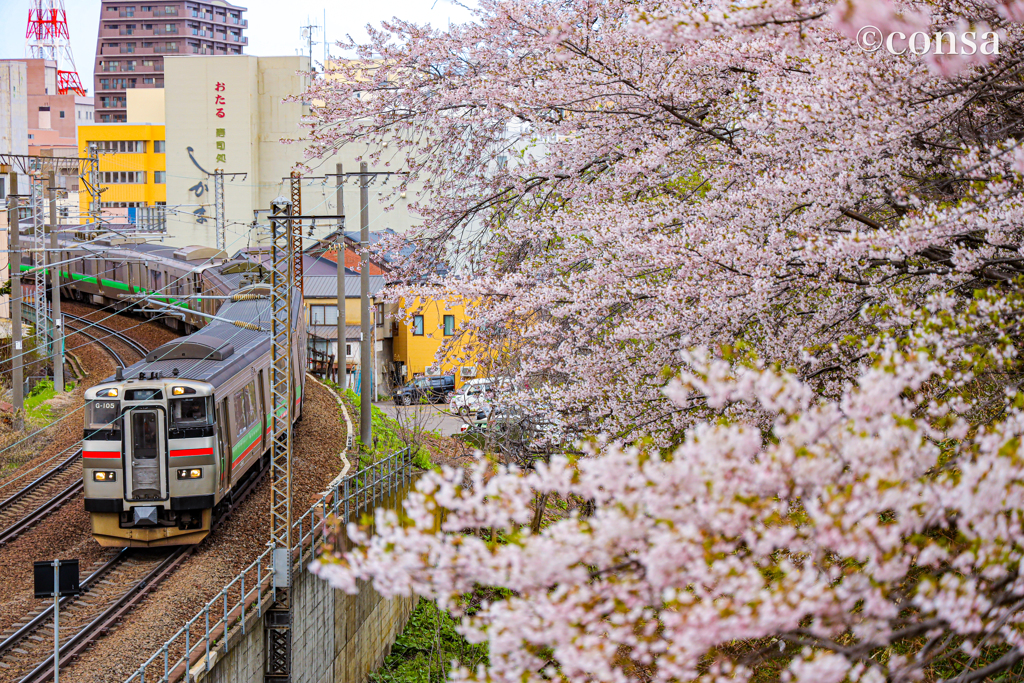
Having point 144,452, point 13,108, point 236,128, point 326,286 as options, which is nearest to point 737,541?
point 144,452

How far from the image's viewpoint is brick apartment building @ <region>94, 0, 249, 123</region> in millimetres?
75312

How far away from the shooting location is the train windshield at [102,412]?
10.8 m

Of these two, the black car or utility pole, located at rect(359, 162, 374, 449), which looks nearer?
the black car

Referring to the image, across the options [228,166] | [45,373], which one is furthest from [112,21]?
[45,373]

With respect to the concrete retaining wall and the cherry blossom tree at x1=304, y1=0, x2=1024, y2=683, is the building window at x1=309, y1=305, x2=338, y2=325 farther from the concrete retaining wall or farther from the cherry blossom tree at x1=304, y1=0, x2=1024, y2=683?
the cherry blossom tree at x1=304, y1=0, x2=1024, y2=683

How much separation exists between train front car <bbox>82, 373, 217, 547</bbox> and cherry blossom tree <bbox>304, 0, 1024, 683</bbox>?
3532 millimetres

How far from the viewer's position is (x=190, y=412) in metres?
11.0

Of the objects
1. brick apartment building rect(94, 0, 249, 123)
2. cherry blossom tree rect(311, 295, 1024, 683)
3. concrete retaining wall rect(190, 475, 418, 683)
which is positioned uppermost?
brick apartment building rect(94, 0, 249, 123)

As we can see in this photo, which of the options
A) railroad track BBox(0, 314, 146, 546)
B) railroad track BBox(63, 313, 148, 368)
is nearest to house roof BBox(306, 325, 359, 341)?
railroad track BBox(63, 313, 148, 368)

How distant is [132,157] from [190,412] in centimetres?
4861

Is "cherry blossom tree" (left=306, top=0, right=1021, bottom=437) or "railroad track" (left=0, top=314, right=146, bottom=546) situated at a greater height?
"cherry blossom tree" (left=306, top=0, right=1021, bottom=437)

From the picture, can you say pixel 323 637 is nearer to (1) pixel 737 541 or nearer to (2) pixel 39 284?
(1) pixel 737 541

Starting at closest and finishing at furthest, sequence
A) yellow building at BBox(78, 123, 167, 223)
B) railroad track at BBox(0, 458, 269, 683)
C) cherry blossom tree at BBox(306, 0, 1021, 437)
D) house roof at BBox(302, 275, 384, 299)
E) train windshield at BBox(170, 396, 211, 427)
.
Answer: cherry blossom tree at BBox(306, 0, 1021, 437) → railroad track at BBox(0, 458, 269, 683) → train windshield at BBox(170, 396, 211, 427) → house roof at BBox(302, 275, 384, 299) → yellow building at BBox(78, 123, 167, 223)

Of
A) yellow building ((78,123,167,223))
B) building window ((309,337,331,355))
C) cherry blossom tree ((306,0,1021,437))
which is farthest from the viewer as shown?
yellow building ((78,123,167,223))
